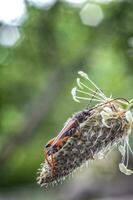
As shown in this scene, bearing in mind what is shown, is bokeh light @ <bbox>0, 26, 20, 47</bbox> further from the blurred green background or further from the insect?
the insect

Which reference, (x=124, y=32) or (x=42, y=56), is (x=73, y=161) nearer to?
(x=124, y=32)

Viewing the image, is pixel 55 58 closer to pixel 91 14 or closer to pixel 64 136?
pixel 91 14

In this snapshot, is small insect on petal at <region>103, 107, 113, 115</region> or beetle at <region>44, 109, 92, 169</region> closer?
beetle at <region>44, 109, 92, 169</region>

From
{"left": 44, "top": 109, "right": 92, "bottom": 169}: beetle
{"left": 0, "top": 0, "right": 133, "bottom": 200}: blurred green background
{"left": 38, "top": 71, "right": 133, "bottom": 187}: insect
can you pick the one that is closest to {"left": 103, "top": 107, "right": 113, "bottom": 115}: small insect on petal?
{"left": 38, "top": 71, "right": 133, "bottom": 187}: insect

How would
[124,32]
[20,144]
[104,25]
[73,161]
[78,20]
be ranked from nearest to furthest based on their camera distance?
[73,161] < [124,32] < [104,25] < [78,20] < [20,144]

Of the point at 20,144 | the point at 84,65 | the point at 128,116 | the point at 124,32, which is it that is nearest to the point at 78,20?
the point at 84,65

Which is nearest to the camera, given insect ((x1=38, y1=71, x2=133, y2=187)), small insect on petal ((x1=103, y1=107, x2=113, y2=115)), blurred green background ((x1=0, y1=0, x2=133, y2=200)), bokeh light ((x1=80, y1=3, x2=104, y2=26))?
A: insect ((x1=38, y1=71, x2=133, y2=187))
